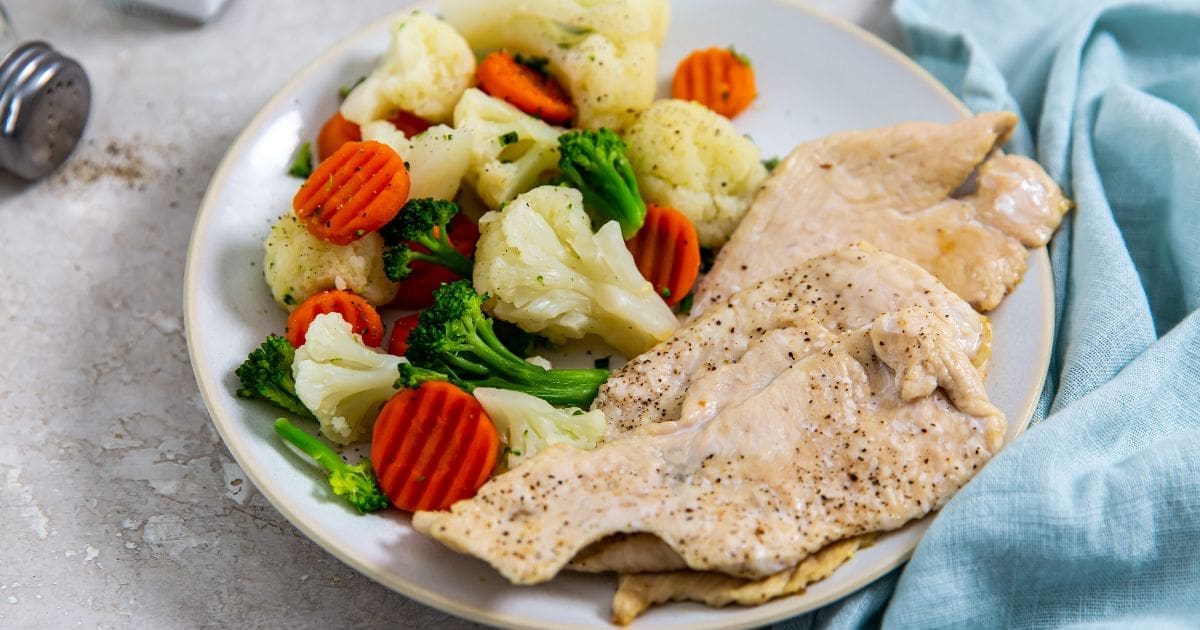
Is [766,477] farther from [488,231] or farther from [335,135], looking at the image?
[335,135]

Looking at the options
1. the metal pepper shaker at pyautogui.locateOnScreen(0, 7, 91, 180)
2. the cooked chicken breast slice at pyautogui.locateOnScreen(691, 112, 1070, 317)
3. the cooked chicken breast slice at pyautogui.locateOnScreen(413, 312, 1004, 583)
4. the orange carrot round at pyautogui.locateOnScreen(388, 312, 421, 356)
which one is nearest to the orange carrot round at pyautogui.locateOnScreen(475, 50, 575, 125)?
the cooked chicken breast slice at pyautogui.locateOnScreen(691, 112, 1070, 317)

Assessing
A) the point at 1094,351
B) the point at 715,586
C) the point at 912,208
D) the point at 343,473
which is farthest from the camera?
the point at 912,208

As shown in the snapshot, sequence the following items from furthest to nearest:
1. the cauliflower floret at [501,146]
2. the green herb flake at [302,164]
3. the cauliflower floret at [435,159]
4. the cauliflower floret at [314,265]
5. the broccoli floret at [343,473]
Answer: the green herb flake at [302,164]
the cauliflower floret at [501,146]
the cauliflower floret at [435,159]
the cauliflower floret at [314,265]
the broccoli floret at [343,473]

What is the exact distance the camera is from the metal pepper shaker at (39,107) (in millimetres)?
4504

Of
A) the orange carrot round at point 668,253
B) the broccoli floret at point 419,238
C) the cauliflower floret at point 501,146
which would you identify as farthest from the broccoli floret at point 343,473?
the orange carrot round at point 668,253

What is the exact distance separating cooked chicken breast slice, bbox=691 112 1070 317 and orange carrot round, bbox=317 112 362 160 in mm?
1534

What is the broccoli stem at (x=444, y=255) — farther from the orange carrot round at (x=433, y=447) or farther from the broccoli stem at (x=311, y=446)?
the broccoli stem at (x=311, y=446)

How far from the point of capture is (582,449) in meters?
3.36

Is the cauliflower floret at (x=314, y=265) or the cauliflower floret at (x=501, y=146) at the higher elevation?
the cauliflower floret at (x=501, y=146)

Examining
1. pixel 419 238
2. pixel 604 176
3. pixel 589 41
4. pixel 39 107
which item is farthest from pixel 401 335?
pixel 39 107

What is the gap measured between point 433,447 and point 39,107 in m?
2.57

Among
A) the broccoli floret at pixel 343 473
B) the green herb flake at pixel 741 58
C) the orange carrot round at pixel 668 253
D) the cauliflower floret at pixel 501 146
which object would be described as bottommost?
the broccoli floret at pixel 343 473

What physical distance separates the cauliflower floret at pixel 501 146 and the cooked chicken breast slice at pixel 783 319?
0.90 metres

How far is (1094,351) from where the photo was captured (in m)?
3.73
